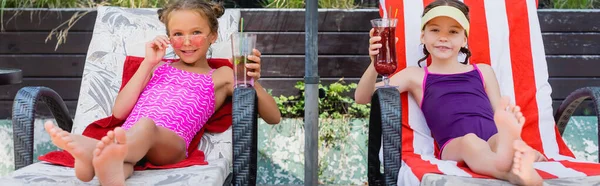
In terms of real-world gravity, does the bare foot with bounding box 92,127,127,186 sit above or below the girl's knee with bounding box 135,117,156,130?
→ below

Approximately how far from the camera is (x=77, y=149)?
2.58 meters

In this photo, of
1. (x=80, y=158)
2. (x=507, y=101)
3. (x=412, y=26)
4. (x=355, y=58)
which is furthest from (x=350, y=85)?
(x=80, y=158)

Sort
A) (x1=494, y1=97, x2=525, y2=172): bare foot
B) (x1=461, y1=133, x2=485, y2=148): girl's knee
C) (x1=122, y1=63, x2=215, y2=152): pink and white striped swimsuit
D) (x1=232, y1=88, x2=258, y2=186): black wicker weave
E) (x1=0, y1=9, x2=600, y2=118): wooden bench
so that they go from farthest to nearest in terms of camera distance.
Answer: (x1=0, y1=9, x2=600, y2=118): wooden bench
(x1=122, y1=63, x2=215, y2=152): pink and white striped swimsuit
(x1=461, y1=133, x2=485, y2=148): girl's knee
(x1=232, y1=88, x2=258, y2=186): black wicker weave
(x1=494, y1=97, x2=525, y2=172): bare foot

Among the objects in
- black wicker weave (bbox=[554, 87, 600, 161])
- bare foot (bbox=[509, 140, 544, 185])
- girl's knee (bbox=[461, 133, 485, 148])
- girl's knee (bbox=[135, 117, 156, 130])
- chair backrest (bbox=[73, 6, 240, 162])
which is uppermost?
chair backrest (bbox=[73, 6, 240, 162])

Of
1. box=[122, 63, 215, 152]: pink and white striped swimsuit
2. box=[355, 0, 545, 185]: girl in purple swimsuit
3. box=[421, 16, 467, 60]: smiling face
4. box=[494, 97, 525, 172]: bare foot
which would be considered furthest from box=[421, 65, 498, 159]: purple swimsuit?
box=[122, 63, 215, 152]: pink and white striped swimsuit

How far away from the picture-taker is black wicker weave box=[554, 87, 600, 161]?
3152 mm

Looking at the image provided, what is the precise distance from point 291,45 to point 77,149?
2.29m

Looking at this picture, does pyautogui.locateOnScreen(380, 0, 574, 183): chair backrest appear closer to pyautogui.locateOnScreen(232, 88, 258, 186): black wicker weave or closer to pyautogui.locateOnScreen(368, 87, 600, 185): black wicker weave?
pyautogui.locateOnScreen(368, 87, 600, 185): black wicker weave

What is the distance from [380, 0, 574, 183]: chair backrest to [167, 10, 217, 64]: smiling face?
2.74 ft

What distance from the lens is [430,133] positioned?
3.53 m

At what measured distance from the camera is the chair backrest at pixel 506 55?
138 inches

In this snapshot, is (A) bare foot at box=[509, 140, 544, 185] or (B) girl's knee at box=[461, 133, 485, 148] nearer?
A: (A) bare foot at box=[509, 140, 544, 185]

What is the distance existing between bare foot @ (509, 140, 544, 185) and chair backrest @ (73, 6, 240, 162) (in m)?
1.32

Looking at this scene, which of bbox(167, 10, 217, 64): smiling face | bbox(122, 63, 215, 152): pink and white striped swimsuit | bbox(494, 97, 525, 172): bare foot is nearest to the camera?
bbox(494, 97, 525, 172): bare foot
